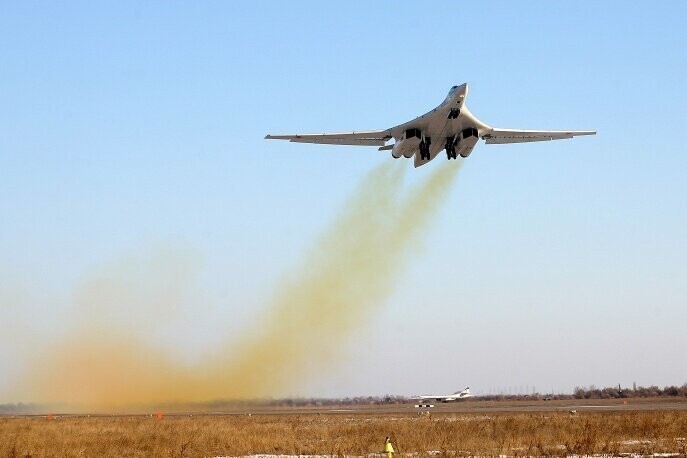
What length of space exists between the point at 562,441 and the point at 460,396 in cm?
8318

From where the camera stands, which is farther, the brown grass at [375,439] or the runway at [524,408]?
the runway at [524,408]

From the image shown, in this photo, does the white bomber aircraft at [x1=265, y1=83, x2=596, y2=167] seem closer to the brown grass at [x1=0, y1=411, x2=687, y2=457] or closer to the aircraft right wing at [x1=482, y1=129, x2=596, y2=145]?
the aircraft right wing at [x1=482, y1=129, x2=596, y2=145]

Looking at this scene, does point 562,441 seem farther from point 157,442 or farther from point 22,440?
point 22,440

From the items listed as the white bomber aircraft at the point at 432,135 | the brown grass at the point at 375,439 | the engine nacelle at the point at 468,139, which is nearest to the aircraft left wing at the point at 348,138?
the white bomber aircraft at the point at 432,135

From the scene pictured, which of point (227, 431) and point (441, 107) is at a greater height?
point (441, 107)

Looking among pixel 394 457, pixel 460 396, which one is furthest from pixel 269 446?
pixel 460 396

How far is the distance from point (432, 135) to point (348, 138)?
17.4ft

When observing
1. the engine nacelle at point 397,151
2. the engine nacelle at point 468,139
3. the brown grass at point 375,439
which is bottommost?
the brown grass at point 375,439

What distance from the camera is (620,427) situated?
1549 inches

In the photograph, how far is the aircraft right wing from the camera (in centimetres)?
5238

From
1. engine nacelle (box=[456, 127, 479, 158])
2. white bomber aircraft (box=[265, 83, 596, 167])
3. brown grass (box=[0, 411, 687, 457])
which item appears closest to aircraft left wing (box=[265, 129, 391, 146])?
white bomber aircraft (box=[265, 83, 596, 167])

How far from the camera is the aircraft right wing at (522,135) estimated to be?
172 feet

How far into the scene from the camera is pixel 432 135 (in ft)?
163

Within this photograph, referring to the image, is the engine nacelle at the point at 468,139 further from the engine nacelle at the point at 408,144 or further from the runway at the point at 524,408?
A: the runway at the point at 524,408
